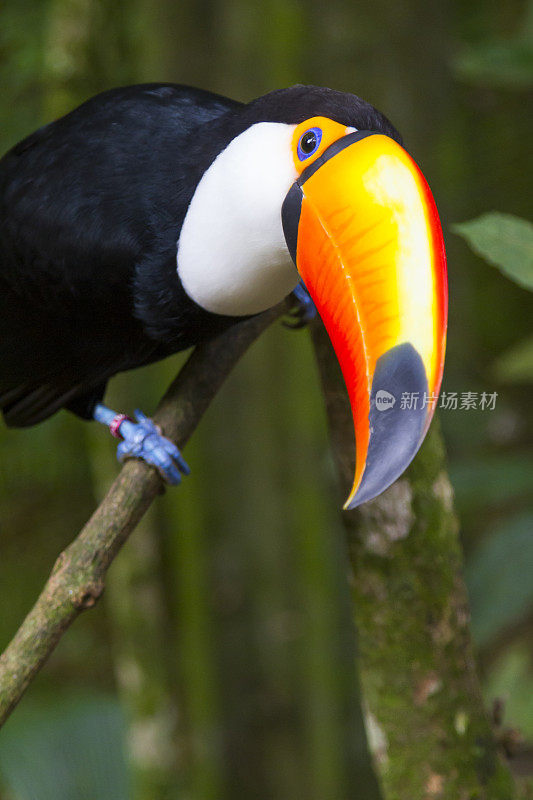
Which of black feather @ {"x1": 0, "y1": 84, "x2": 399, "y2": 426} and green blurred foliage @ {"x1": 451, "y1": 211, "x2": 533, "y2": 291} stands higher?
black feather @ {"x1": 0, "y1": 84, "x2": 399, "y2": 426}

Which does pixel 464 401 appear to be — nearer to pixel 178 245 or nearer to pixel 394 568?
pixel 394 568

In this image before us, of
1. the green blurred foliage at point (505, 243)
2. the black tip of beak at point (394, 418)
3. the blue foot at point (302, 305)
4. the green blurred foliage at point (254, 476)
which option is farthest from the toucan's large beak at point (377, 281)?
the green blurred foliage at point (254, 476)

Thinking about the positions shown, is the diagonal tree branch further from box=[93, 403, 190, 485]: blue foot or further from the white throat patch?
the white throat patch

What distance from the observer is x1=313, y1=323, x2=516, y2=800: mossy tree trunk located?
143 centimetres

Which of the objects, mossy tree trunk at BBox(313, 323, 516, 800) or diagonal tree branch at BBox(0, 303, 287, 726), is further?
mossy tree trunk at BBox(313, 323, 516, 800)

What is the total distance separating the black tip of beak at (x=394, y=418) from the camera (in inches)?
37.1

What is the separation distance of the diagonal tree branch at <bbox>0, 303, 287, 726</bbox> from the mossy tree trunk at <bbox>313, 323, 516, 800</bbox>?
0.77 ft

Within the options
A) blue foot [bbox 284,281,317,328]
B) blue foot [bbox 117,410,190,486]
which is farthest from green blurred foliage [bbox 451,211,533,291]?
blue foot [bbox 117,410,190,486]

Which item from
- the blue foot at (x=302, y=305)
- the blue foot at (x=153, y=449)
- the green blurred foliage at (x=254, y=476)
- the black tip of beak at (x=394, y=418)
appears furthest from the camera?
the green blurred foliage at (x=254, y=476)

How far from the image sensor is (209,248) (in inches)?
52.9

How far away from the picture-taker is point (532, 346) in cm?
211

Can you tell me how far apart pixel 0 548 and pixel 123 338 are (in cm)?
199

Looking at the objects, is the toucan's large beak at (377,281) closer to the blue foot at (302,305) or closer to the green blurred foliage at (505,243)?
the green blurred foliage at (505,243)

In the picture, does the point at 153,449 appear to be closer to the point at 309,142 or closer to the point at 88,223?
the point at 88,223
